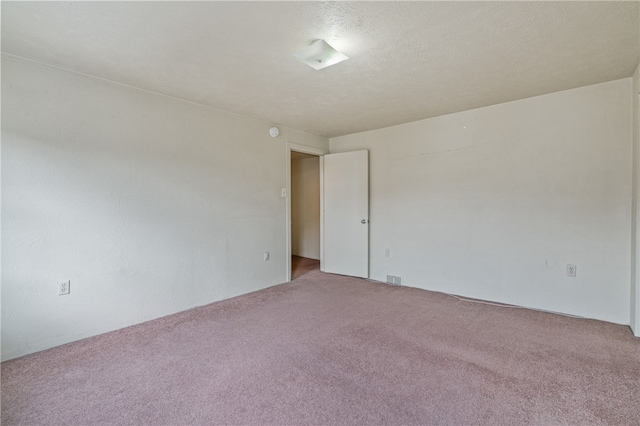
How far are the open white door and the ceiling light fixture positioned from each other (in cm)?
239

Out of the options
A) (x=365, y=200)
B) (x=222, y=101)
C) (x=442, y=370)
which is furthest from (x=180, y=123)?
(x=442, y=370)

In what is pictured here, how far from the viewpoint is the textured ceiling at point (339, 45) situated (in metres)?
1.71

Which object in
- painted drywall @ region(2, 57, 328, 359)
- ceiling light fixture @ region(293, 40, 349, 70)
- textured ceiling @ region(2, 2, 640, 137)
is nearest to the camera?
textured ceiling @ region(2, 2, 640, 137)

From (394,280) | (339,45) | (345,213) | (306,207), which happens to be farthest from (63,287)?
(306,207)

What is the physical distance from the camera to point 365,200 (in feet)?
14.8

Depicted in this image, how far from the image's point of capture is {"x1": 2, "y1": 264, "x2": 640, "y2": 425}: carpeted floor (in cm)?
160

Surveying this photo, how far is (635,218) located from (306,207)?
16.2 ft

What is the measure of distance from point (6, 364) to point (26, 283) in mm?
571

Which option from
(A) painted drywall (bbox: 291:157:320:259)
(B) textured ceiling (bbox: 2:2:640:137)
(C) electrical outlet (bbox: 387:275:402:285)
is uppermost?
(B) textured ceiling (bbox: 2:2:640:137)

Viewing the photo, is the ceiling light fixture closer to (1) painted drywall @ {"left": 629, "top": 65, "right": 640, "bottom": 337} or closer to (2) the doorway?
(1) painted drywall @ {"left": 629, "top": 65, "right": 640, "bottom": 337}

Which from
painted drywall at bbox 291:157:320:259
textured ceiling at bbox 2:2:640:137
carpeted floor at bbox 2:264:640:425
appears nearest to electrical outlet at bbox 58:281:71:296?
carpeted floor at bbox 2:264:640:425

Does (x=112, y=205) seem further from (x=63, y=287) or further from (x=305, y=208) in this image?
(x=305, y=208)

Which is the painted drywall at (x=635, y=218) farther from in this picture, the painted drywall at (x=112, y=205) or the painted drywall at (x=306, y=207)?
the painted drywall at (x=306, y=207)

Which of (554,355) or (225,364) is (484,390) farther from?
(225,364)
